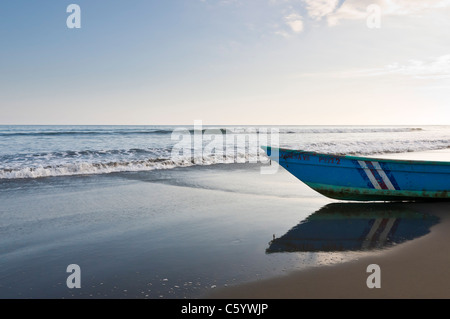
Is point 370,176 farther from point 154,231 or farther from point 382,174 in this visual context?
point 154,231

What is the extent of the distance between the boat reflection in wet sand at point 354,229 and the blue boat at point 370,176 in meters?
0.38

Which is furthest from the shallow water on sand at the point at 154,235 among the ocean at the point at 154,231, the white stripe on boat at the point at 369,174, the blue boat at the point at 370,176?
the white stripe on boat at the point at 369,174

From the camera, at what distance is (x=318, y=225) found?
5438 millimetres

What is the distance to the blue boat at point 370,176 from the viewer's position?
696cm

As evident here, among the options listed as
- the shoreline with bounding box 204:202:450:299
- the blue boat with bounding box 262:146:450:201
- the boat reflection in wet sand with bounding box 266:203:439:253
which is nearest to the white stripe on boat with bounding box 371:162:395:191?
the blue boat with bounding box 262:146:450:201

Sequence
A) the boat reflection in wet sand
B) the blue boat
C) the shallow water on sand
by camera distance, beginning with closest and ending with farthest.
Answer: the shallow water on sand, the boat reflection in wet sand, the blue boat

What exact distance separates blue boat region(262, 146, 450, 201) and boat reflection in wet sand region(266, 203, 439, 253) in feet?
1.25

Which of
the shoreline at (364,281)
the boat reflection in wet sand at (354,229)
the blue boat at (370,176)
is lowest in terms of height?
the shoreline at (364,281)

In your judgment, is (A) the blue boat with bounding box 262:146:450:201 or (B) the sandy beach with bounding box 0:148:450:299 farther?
(A) the blue boat with bounding box 262:146:450:201

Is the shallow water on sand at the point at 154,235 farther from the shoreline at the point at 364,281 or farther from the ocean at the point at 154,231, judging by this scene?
the shoreline at the point at 364,281

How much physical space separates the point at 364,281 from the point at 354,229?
77.3 inches

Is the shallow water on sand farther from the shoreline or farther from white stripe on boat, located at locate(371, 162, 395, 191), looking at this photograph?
white stripe on boat, located at locate(371, 162, 395, 191)

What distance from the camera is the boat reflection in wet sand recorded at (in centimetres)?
443

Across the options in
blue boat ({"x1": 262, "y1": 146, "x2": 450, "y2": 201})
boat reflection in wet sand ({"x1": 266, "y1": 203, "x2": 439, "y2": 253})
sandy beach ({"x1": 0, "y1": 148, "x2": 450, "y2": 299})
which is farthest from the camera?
blue boat ({"x1": 262, "y1": 146, "x2": 450, "y2": 201})
